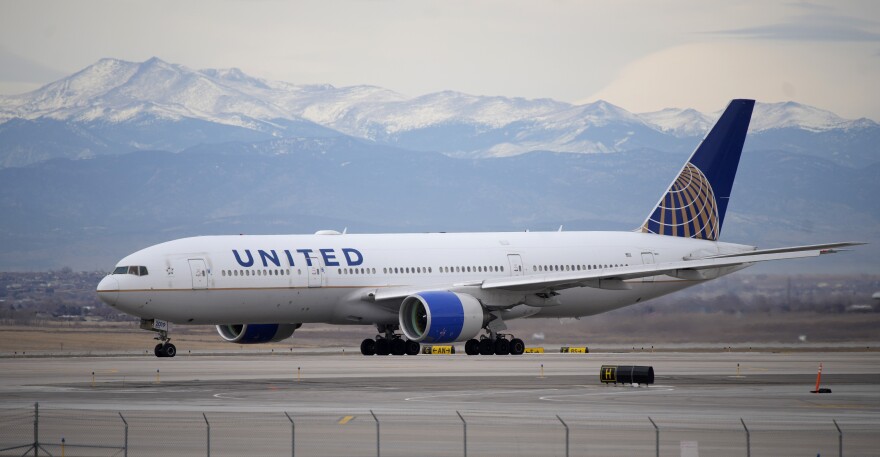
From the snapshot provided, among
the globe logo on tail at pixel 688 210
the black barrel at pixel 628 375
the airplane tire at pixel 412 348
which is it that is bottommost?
the black barrel at pixel 628 375

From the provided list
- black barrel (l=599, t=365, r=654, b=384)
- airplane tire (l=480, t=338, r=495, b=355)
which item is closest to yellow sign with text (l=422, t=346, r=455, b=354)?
airplane tire (l=480, t=338, r=495, b=355)

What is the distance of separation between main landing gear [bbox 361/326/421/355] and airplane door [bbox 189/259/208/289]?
867cm

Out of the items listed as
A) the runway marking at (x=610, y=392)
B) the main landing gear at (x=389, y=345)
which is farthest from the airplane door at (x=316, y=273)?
the runway marking at (x=610, y=392)

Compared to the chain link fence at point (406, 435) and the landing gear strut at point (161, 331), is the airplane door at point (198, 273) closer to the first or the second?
the landing gear strut at point (161, 331)

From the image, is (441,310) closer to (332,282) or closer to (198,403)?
(332,282)

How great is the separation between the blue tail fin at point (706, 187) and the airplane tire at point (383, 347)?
13.1 m

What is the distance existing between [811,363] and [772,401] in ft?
58.1

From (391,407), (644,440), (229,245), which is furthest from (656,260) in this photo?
(644,440)

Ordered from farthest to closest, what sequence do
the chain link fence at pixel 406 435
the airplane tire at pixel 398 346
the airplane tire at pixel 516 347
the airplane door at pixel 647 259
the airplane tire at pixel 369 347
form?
the airplane door at pixel 647 259, the airplane tire at pixel 369 347, the airplane tire at pixel 398 346, the airplane tire at pixel 516 347, the chain link fence at pixel 406 435

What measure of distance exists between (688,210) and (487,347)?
12.4m

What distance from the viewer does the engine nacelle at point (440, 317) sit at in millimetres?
50656

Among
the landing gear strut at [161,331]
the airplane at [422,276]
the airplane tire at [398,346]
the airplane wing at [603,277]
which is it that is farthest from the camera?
the airplane tire at [398,346]

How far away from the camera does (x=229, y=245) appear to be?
51594 millimetres

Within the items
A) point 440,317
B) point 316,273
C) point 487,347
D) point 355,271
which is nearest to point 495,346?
point 487,347
